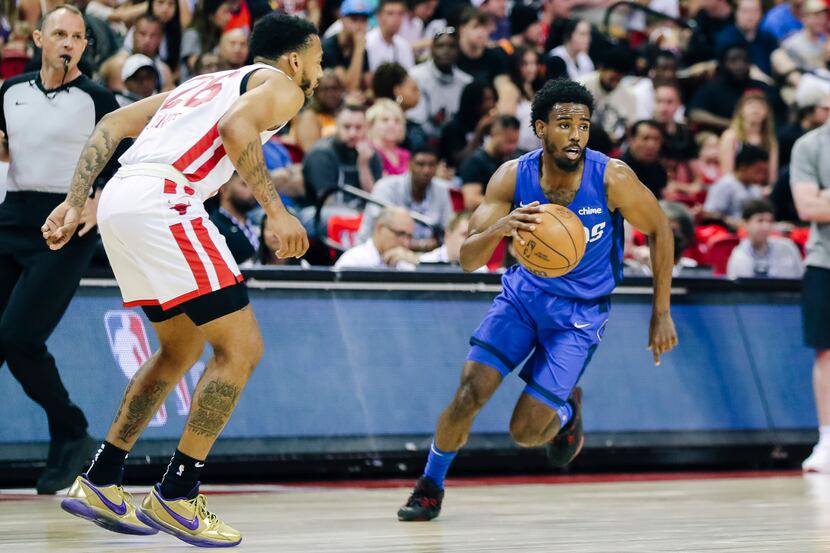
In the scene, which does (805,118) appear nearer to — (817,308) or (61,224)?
(817,308)

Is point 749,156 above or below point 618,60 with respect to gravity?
below

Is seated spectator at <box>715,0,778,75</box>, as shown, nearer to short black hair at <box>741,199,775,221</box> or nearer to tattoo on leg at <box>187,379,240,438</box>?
short black hair at <box>741,199,775,221</box>

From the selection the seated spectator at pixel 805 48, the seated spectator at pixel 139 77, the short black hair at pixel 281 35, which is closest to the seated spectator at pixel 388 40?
the seated spectator at pixel 139 77

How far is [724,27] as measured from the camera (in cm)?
1908

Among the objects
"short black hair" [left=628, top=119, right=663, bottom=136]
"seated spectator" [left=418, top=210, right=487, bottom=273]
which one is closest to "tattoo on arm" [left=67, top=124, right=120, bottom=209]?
"seated spectator" [left=418, top=210, right=487, bottom=273]

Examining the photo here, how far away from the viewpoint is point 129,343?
8.82 meters

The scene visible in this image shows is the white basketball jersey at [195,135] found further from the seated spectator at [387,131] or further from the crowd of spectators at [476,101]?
the seated spectator at [387,131]

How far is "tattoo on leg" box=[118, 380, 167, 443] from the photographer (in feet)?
21.0

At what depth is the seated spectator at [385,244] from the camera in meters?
10.8

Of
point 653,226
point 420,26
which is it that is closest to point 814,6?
point 420,26

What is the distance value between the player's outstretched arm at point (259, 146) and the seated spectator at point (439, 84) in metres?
8.76

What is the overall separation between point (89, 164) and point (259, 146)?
89 cm

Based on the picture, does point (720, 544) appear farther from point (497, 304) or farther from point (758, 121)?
point (758, 121)

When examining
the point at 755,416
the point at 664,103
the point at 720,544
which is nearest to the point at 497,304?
the point at 720,544
